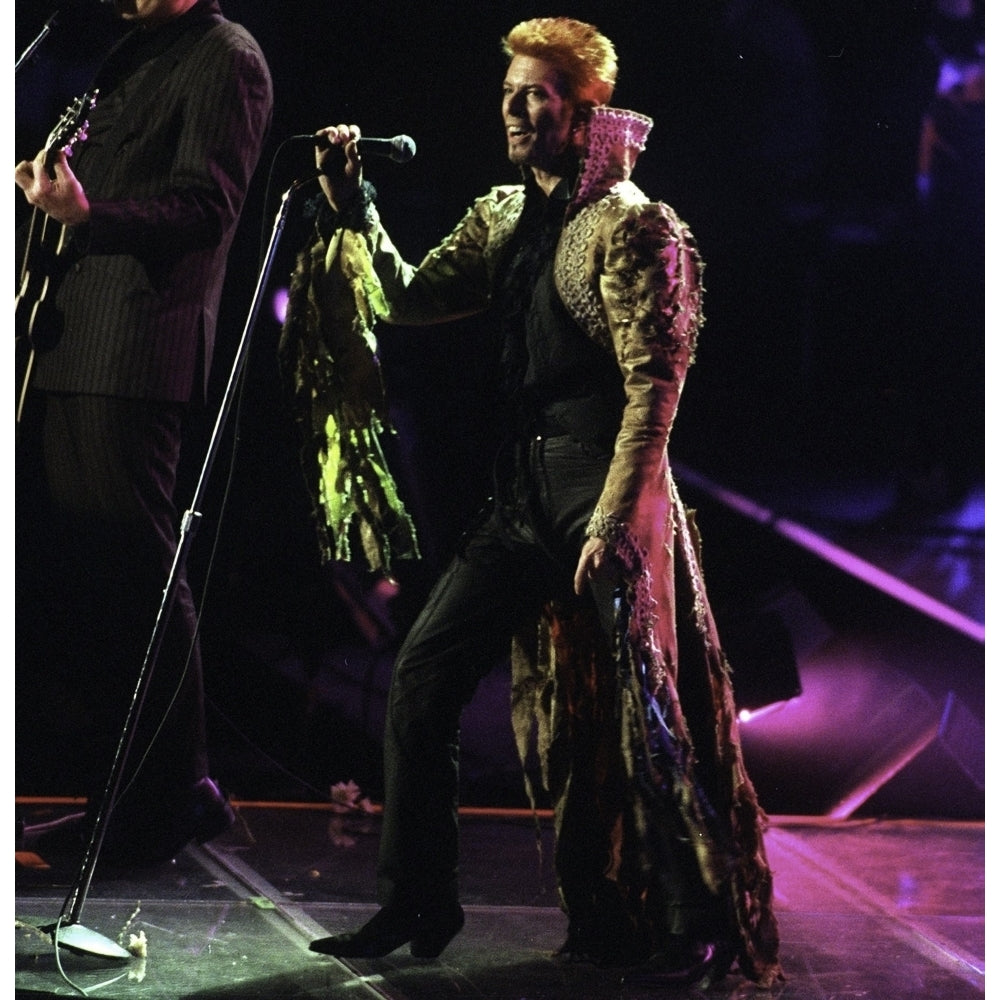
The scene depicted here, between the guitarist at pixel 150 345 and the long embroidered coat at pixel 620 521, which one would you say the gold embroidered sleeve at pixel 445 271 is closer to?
the long embroidered coat at pixel 620 521

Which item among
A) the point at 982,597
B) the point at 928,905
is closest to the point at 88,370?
the point at 928,905

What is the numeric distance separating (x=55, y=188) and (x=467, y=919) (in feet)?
5.21

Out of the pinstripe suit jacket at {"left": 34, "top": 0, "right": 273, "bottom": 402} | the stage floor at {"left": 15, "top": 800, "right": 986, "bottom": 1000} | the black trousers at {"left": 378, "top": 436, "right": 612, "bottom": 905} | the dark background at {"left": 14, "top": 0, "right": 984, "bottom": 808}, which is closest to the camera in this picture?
the stage floor at {"left": 15, "top": 800, "right": 986, "bottom": 1000}

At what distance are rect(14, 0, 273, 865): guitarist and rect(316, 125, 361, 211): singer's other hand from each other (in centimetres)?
21

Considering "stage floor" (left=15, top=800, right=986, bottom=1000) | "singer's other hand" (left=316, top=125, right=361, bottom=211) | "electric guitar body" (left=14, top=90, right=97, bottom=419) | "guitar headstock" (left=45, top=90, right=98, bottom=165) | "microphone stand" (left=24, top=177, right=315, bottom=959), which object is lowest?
"stage floor" (left=15, top=800, right=986, bottom=1000)

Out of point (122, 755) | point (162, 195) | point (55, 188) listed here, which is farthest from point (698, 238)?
point (122, 755)

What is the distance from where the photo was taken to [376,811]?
393 cm

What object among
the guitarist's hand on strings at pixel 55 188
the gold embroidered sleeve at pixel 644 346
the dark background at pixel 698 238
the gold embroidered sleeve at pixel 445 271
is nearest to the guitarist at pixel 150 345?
the guitarist's hand on strings at pixel 55 188

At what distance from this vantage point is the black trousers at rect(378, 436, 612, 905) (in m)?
2.55

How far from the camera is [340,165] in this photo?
2.70 m

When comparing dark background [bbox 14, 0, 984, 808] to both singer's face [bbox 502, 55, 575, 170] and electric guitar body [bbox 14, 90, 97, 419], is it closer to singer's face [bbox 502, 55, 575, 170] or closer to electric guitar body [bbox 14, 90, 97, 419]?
electric guitar body [bbox 14, 90, 97, 419]

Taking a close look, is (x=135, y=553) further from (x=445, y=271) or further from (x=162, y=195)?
(x=445, y=271)

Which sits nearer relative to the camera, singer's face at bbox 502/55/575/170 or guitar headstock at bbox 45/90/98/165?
singer's face at bbox 502/55/575/170

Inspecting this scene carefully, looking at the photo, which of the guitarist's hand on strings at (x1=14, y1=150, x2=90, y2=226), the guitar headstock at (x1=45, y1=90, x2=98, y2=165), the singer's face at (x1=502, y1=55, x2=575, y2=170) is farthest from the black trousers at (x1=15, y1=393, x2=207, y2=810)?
the singer's face at (x1=502, y1=55, x2=575, y2=170)
